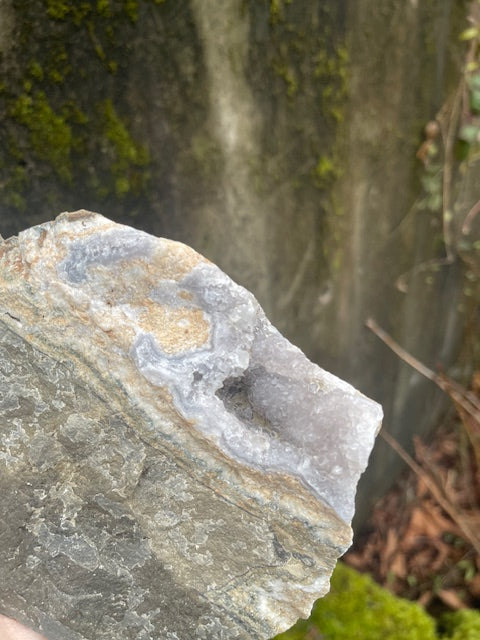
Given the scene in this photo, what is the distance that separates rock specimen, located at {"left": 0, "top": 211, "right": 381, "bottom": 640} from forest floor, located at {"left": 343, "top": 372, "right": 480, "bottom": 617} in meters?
1.80

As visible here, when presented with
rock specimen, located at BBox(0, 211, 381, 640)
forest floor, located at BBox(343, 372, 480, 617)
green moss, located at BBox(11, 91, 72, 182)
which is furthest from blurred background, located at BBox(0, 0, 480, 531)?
rock specimen, located at BBox(0, 211, 381, 640)

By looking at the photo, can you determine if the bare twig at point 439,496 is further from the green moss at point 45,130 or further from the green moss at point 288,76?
the green moss at point 45,130

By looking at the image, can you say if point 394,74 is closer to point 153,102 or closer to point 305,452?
point 153,102

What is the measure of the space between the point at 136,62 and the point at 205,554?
0.94m

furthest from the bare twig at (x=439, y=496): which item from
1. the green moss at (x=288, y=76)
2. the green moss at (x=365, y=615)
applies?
the green moss at (x=288, y=76)

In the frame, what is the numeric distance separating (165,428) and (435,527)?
2.33m

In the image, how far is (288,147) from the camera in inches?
63.3

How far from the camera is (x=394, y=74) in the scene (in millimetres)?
1839

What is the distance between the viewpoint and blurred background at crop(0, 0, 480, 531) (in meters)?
1.16

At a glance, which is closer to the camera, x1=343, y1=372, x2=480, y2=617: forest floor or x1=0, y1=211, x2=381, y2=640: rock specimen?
x1=0, y1=211, x2=381, y2=640: rock specimen

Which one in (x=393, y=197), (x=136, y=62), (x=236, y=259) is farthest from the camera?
(x=393, y=197)

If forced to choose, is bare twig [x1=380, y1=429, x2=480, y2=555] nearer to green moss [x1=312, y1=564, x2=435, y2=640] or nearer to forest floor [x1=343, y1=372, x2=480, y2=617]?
forest floor [x1=343, y1=372, x2=480, y2=617]

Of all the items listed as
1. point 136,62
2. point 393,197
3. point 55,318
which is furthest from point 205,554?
point 393,197

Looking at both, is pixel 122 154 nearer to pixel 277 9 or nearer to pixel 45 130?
pixel 45 130
